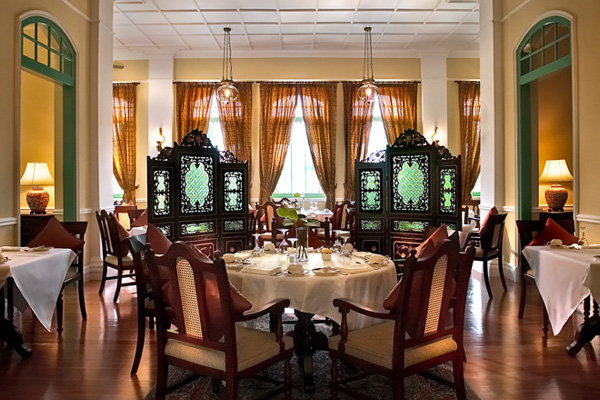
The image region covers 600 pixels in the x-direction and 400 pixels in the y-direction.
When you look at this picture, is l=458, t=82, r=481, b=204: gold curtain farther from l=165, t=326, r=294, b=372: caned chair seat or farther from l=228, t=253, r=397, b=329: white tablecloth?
l=165, t=326, r=294, b=372: caned chair seat

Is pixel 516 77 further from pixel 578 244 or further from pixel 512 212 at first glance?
pixel 578 244

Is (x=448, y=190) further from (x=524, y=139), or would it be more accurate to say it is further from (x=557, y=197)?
(x=524, y=139)

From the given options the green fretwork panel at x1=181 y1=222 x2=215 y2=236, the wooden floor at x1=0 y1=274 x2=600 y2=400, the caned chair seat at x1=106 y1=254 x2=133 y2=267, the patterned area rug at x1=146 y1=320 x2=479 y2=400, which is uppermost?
the green fretwork panel at x1=181 y1=222 x2=215 y2=236

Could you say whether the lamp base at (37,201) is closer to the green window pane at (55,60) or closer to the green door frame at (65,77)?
the green door frame at (65,77)

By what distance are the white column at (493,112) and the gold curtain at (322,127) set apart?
3788 millimetres

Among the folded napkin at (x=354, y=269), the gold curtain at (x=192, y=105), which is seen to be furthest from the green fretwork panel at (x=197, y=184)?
the gold curtain at (x=192, y=105)

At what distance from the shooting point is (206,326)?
2.54 m

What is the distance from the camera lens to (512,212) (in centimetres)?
671

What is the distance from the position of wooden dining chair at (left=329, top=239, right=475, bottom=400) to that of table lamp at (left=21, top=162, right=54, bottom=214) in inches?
198

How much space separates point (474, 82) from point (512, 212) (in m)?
4.83

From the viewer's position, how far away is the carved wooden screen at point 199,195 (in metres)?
5.69

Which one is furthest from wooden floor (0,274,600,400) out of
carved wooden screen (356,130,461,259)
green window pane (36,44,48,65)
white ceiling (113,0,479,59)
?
white ceiling (113,0,479,59)

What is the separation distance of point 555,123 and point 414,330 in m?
6.45

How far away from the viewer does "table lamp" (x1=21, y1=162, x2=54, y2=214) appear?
19.6ft
